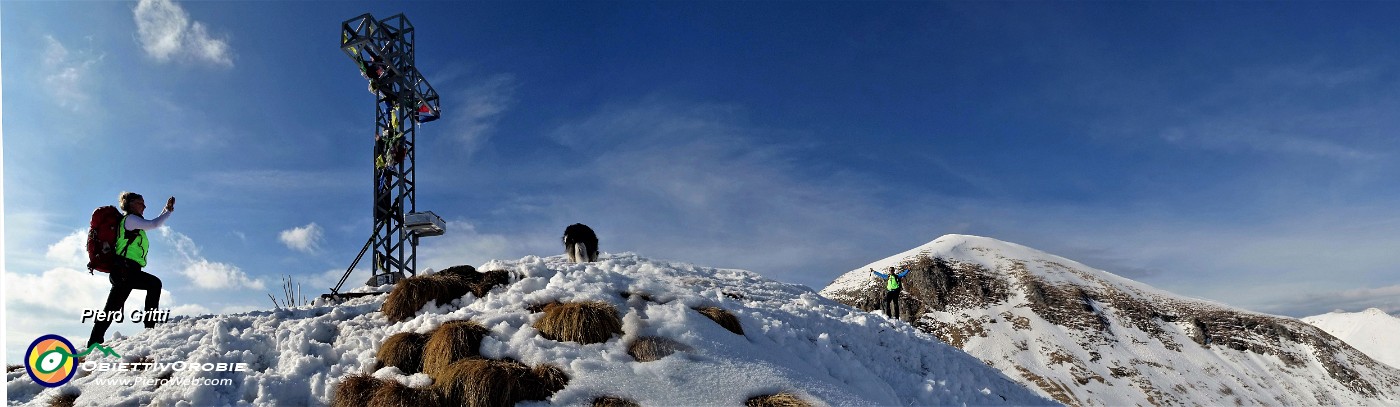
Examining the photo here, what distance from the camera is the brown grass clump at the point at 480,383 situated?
20.8 ft

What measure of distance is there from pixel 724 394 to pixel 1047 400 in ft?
28.7

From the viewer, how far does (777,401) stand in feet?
21.8

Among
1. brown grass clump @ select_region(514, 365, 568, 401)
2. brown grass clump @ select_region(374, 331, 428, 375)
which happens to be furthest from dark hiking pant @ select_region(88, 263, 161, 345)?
brown grass clump @ select_region(514, 365, 568, 401)

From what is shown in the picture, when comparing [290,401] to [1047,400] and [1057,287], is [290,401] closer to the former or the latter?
Answer: [1047,400]

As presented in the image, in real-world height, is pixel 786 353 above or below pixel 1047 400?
above

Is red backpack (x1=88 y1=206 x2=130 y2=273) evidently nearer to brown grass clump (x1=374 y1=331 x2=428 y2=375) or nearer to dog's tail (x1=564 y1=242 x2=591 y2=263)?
brown grass clump (x1=374 y1=331 x2=428 y2=375)

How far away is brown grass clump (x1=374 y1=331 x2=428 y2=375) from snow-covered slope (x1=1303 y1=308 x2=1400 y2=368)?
228 ft

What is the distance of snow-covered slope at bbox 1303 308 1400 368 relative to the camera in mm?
56094

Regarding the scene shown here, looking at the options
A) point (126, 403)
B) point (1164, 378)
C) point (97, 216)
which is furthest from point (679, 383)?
point (1164, 378)

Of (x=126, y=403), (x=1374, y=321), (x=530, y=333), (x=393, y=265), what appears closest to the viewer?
(x=126, y=403)

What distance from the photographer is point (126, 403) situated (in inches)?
254

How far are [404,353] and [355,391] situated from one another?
781 mm

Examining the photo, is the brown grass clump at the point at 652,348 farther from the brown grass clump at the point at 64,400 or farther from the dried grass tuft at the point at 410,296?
the brown grass clump at the point at 64,400

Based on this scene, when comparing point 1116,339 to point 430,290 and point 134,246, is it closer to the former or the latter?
point 430,290
